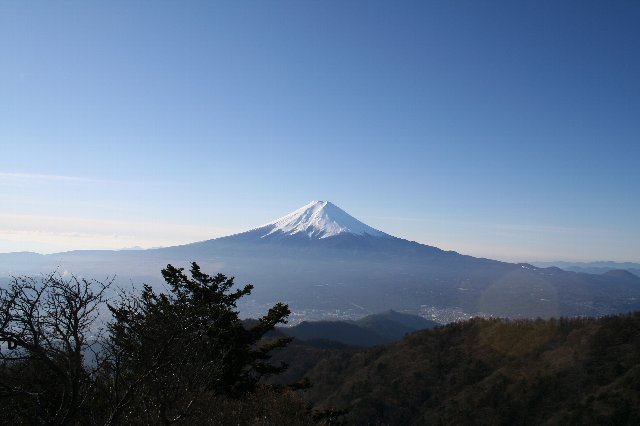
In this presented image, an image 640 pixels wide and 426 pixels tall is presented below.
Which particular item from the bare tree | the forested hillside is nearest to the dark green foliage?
the bare tree

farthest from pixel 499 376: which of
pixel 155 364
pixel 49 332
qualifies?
pixel 49 332

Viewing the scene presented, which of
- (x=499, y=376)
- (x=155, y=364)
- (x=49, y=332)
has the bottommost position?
(x=499, y=376)

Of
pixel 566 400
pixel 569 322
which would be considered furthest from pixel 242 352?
pixel 569 322

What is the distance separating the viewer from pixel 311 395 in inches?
2822

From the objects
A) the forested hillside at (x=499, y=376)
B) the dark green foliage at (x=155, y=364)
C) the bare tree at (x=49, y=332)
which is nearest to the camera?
the bare tree at (x=49, y=332)

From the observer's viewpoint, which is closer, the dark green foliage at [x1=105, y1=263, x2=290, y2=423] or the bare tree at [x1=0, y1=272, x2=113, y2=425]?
the bare tree at [x1=0, y1=272, x2=113, y2=425]

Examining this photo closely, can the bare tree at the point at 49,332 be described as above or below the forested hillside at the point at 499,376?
above

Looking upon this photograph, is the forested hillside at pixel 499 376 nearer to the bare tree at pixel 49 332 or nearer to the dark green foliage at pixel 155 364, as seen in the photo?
the dark green foliage at pixel 155 364

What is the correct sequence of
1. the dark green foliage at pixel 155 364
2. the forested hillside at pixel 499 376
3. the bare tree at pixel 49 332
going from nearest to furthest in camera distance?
1. the bare tree at pixel 49 332
2. the dark green foliage at pixel 155 364
3. the forested hillside at pixel 499 376

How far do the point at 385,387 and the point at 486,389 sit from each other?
55.3 ft

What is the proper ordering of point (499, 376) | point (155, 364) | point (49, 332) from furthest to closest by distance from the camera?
point (499, 376) → point (155, 364) → point (49, 332)

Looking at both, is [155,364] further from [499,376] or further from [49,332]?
[499,376]

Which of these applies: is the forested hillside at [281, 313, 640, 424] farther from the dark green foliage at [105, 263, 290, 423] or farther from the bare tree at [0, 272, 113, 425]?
the bare tree at [0, 272, 113, 425]

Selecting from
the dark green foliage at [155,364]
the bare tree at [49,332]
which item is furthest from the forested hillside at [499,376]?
the bare tree at [49,332]
